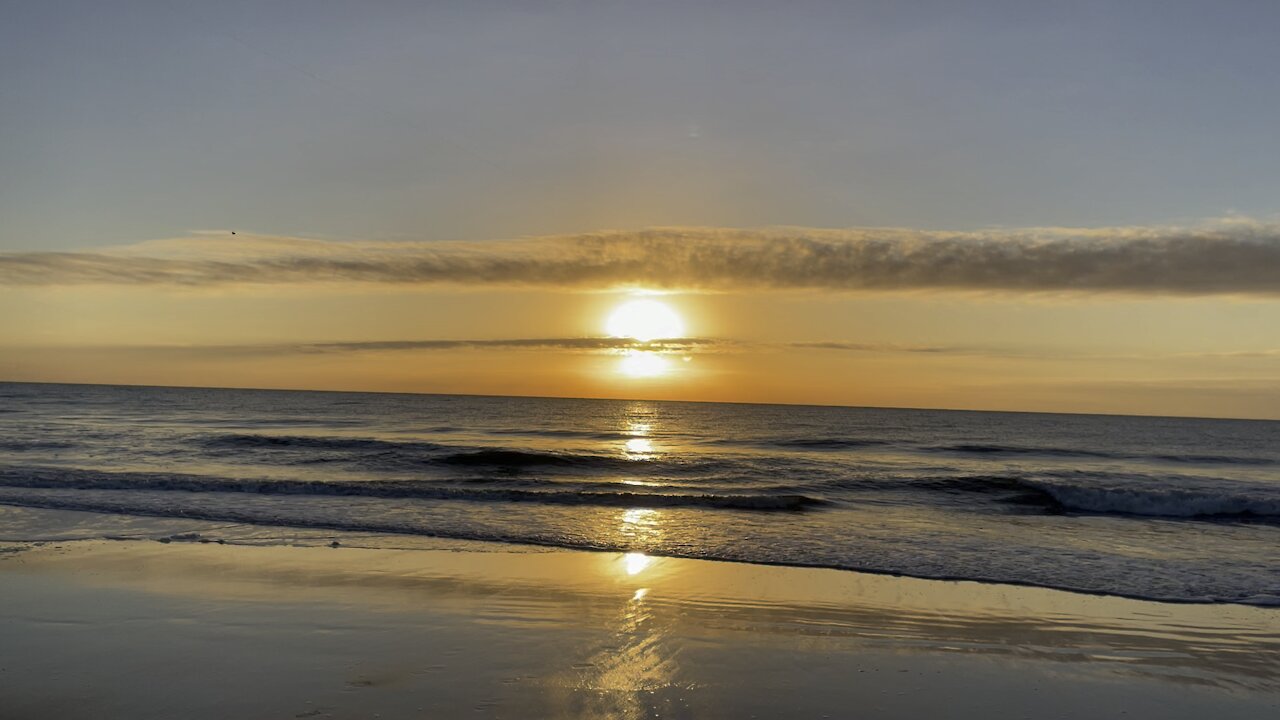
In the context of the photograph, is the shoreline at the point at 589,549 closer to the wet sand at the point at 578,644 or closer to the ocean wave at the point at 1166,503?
the wet sand at the point at 578,644

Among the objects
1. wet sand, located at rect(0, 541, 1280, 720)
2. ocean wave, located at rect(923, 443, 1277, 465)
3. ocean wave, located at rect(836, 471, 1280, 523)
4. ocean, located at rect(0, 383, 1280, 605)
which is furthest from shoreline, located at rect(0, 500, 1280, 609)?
ocean wave, located at rect(923, 443, 1277, 465)

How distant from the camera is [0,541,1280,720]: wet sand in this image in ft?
23.9

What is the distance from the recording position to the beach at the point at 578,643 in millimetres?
7297

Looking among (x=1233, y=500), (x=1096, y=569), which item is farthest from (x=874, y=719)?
(x=1233, y=500)

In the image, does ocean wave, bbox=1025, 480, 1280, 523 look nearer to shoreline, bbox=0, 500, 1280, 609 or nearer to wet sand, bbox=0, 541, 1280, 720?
shoreline, bbox=0, 500, 1280, 609

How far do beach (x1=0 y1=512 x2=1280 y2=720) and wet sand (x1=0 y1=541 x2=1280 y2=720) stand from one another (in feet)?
0.11

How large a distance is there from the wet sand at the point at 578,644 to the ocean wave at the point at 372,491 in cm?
954

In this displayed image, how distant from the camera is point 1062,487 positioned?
30047mm

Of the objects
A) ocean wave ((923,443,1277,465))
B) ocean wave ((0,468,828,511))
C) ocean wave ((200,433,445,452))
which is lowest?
ocean wave ((0,468,828,511))

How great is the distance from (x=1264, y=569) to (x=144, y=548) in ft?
63.7

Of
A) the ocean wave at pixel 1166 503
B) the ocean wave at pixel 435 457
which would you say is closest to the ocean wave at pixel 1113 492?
the ocean wave at pixel 1166 503

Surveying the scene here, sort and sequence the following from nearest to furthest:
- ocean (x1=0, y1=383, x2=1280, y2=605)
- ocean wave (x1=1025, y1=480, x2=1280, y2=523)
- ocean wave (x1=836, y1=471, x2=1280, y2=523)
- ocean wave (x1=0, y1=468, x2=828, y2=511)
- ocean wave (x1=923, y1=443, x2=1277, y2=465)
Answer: ocean (x1=0, y1=383, x2=1280, y2=605), ocean wave (x1=0, y1=468, x2=828, y2=511), ocean wave (x1=1025, y1=480, x2=1280, y2=523), ocean wave (x1=836, y1=471, x2=1280, y2=523), ocean wave (x1=923, y1=443, x2=1277, y2=465)

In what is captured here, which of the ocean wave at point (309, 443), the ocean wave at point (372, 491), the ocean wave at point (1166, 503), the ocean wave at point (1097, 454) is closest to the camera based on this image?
the ocean wave at point (372, 491)

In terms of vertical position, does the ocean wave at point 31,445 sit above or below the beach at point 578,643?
below
